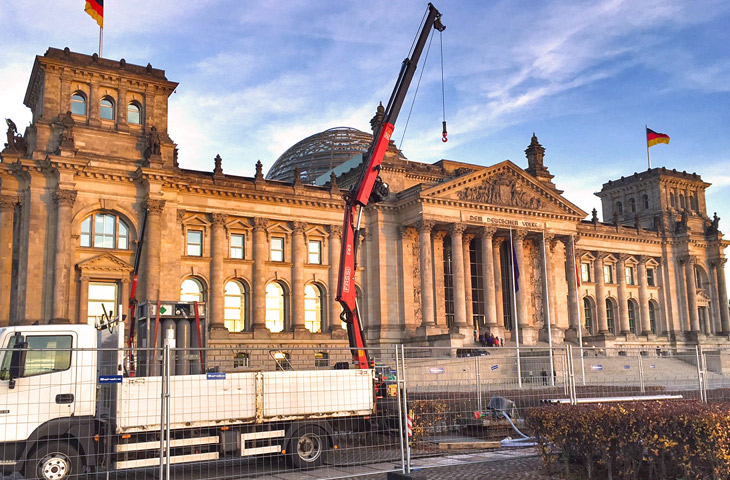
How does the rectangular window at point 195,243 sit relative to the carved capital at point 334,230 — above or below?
below

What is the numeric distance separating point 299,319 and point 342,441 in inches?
1311

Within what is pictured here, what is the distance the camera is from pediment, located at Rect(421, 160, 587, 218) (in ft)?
175

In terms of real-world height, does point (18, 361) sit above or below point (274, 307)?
below

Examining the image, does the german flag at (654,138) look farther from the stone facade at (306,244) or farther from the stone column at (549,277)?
the stone column at (549,277)

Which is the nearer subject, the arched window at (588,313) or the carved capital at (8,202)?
the carved capital at (8,202)

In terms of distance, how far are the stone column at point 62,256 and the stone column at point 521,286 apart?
106 ft

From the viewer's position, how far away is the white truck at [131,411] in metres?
14.0

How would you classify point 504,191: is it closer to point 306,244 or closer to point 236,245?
point 306,244

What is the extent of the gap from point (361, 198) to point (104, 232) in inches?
884

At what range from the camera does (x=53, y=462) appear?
14.0 metres

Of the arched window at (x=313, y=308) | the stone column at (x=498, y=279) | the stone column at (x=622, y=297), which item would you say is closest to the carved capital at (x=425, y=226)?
the stone column at (x=498, y=279)

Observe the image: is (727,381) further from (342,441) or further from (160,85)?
(160,85)

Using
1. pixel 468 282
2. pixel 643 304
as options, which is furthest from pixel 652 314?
pixel 468 282

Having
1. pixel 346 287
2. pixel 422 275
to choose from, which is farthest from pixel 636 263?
pixel 346 287
